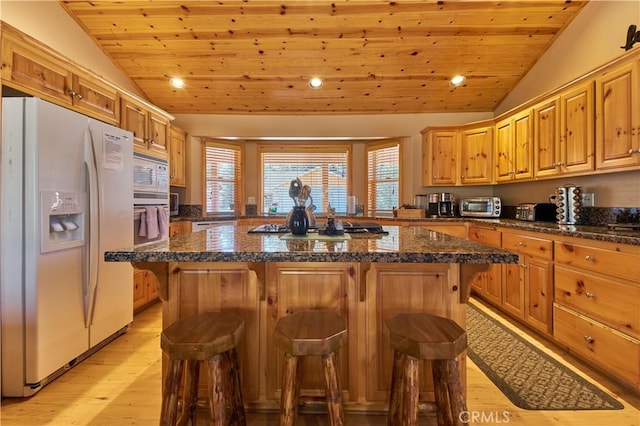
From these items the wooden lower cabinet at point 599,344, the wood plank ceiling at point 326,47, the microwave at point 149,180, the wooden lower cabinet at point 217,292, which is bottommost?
the wooden lower cabinet at point 599,344

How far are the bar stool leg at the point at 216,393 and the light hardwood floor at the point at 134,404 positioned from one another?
482 millimetres

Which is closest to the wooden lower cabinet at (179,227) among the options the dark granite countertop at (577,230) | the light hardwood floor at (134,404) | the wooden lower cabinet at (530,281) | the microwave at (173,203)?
the dark granite countertop at (577,230)

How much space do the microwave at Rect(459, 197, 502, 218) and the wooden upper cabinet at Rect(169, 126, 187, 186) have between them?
3.99m

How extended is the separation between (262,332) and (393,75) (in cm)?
337

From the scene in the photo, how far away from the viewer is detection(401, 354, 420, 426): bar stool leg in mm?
1091

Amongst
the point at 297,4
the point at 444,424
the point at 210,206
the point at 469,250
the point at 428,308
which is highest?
the point at 297,4

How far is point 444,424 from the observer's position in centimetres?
120

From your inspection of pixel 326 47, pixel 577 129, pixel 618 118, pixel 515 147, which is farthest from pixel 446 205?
pixel 326 47

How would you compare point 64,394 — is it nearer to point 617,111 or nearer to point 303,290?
point 303,290

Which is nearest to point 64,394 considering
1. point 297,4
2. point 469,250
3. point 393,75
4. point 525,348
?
point 469,250

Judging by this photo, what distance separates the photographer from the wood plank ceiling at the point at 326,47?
2811mm

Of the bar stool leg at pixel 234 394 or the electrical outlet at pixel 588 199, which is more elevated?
the electrical outlet at pixel 588 199

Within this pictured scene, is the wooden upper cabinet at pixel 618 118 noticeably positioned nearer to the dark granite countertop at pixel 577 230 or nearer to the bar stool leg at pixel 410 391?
the dark granite countertop at pixel 577 230

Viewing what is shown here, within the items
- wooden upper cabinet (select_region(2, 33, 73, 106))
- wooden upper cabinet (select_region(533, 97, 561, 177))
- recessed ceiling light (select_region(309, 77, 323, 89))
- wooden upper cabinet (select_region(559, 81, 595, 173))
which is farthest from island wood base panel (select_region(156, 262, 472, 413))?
recessed ceiling light (select_region(309, 77, 323, 89))
